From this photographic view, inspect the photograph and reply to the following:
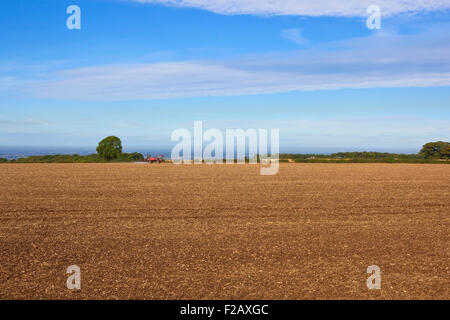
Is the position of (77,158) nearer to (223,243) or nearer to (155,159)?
(155,159)

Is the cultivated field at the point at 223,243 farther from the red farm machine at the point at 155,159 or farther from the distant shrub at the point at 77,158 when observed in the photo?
the distant shrub at the point at 77,158

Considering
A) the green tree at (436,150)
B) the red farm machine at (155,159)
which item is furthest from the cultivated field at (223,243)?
the green tree at (436,150)

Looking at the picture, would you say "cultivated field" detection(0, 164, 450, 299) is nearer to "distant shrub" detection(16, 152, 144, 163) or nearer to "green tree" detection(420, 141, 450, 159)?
"distant shrub" detection(16, 152, 144, 163)

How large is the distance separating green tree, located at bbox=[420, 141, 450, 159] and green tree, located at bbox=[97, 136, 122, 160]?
34.5 meters

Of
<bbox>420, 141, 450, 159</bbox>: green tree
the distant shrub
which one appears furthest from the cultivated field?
<bbox>420, 141, 450, 159</bbox>: green tree

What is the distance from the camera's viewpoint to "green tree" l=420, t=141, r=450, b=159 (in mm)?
46656

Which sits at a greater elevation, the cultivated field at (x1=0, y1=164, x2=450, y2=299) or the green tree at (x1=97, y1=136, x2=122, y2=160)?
the green tree at (x1=97, y1=136, x2=122, y2=160)

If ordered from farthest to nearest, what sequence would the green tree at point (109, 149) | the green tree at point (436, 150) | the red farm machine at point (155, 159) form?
1. the green tree at point (436, 150)
2. the green tree at point (109, 149)
3. the red farm machine at point (155, 159)

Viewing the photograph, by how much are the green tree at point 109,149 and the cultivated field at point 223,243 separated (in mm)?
24405

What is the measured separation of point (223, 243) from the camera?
10.6 metres

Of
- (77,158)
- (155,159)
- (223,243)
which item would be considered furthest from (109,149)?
(223,243)

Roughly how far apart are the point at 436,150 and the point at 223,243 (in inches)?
1733

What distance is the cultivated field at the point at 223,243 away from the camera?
25.5 ft
